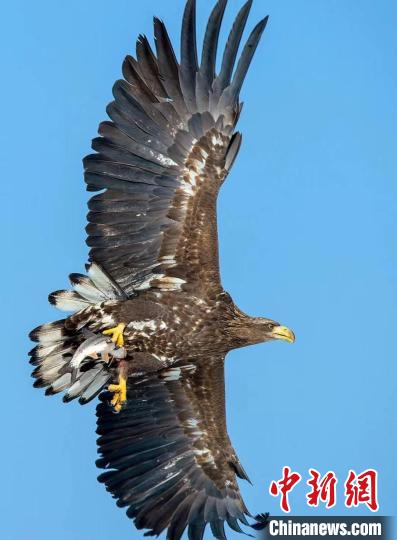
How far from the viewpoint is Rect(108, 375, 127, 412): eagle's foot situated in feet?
48.7

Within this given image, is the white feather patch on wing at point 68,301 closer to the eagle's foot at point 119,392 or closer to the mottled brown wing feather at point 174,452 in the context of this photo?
the eagle's foot at point 119,392

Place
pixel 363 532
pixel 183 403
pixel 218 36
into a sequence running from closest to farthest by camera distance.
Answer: pixel 218 36 → pixel 183 403 → pixel 363 532

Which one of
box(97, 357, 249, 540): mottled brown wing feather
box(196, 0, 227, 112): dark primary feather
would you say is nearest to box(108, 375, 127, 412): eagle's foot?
box(97, 357, 249, 540): mottled brown wing feather

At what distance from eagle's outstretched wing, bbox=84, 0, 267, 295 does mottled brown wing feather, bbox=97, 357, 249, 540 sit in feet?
3.75

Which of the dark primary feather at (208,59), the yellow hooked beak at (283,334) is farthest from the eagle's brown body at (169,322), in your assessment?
the dark primary feather at (208,59)

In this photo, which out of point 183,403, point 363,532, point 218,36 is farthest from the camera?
point 363,532

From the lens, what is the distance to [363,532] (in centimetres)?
1691

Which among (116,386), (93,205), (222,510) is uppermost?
(93,205)

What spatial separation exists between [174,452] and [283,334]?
1.80 m

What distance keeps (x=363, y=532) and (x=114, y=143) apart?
5.67 m

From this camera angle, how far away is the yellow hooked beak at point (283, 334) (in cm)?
1507

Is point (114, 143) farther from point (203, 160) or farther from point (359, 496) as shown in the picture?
point (359, 496)

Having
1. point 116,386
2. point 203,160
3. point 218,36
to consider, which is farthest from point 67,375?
point 218,36

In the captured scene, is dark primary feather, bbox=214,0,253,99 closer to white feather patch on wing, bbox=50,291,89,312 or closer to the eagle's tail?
the eagle's tail
